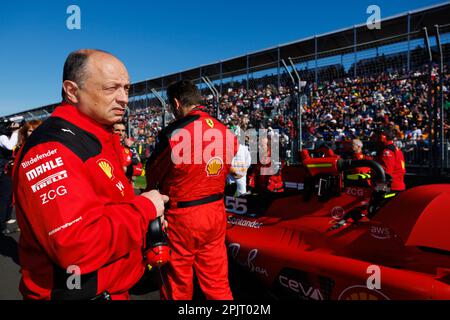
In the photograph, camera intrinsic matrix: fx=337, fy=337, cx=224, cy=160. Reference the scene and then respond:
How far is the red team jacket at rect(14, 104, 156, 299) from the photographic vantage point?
3.15 ft

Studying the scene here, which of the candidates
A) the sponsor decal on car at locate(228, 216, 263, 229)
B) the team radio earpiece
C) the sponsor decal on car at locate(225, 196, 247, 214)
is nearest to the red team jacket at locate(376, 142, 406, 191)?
the sponsor decal on car at locate(225, 196, 247, 214)

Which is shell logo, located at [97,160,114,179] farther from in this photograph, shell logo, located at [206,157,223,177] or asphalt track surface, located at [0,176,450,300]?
asphalt track surface, located at [0,176,450,300]

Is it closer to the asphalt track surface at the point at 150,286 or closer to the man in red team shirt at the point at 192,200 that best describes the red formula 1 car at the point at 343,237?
the asphalt track surface at the point at 150,286

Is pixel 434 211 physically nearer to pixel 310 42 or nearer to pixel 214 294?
pixel 214 294

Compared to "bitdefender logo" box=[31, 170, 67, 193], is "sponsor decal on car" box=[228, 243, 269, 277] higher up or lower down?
lower down

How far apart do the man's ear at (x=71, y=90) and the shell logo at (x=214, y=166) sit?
4.27ft

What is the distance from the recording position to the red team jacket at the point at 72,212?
3.15 feet

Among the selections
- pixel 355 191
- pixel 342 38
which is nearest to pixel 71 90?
pixel 355 191

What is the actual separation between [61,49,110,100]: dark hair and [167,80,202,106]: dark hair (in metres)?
1.36

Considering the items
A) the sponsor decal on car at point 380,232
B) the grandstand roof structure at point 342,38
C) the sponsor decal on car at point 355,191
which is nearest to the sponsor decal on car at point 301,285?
the sponsor decal on car at point 380,232

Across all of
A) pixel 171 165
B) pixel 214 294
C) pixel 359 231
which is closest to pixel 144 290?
pixel 214 294

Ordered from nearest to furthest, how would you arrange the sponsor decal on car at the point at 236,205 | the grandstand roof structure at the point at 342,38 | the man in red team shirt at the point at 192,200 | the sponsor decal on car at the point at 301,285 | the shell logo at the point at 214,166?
1. the sponsor decal on car at the point at 301,285
2. the man in red team shirt at the point at 192,200
3. the shell logo at the point at 214,166
4. the sponsor decal on car at the point at 236,205
5. the grandstand roof structure at the point at 342,38

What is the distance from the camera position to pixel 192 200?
2.35 metres

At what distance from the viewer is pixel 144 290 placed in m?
3.20
